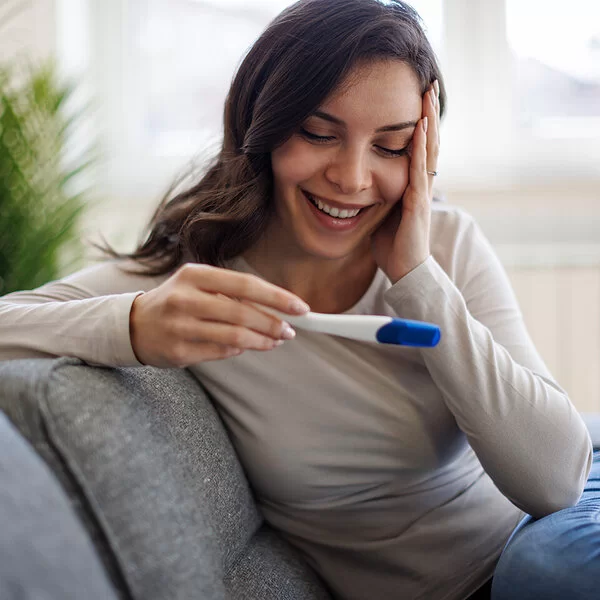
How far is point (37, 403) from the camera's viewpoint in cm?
71

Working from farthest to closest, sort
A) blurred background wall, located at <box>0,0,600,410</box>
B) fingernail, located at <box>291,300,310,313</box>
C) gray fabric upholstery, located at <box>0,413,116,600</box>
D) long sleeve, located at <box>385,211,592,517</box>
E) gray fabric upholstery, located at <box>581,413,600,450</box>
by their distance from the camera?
blurred background wall, located at <box>0,0,600,410</box> → gray fabric upholstery, located at <box>581,413,600,450</box> → long sleeve, located at <box>385,211,592,517</box> → fingernail, located at <box>291,300,310,313</box> → gray fabric upholstery, located at <box>0,413,116,600</box>

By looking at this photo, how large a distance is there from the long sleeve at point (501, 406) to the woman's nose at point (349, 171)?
0.14m

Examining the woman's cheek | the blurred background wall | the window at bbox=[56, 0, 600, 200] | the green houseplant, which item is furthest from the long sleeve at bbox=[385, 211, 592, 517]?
the window at bbox=[56, 0, 600, 200]

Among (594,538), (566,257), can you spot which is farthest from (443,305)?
(566,257)

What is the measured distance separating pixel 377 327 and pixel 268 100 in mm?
421

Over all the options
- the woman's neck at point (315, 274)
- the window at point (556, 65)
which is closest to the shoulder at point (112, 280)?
the woman's neck at point (315, 274)

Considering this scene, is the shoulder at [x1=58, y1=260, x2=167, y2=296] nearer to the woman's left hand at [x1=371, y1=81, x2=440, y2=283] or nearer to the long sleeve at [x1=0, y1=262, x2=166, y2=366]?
the long sleeve at [x1=0, y1=262, x2=166, y2=366]

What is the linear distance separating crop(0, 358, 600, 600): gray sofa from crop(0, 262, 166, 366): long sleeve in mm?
30

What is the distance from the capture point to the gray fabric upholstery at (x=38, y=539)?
1.91 ft

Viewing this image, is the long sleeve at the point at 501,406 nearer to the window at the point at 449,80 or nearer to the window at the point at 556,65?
the window at the point at 449,80

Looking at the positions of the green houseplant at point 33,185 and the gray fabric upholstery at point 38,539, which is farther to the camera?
the green houseplant at point 33,185

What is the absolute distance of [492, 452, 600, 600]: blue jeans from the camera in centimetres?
81

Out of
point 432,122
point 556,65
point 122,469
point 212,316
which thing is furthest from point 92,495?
point 556,65

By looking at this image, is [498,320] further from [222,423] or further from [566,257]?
[566,257]
